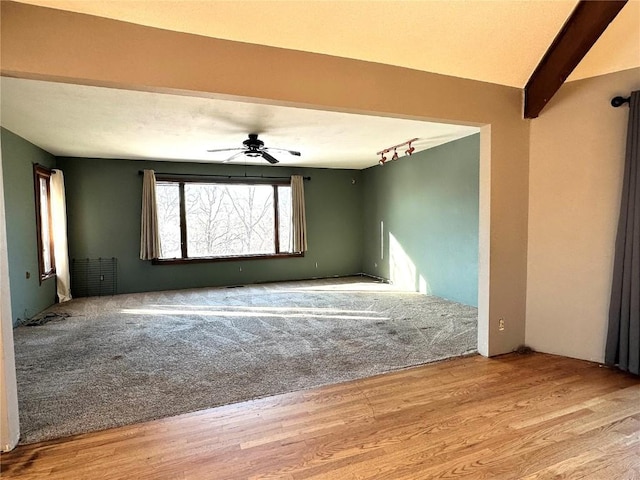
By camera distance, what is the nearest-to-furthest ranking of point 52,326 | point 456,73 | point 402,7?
point 402,7
point 456,73
point 52,326

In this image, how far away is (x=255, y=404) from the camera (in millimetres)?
2383

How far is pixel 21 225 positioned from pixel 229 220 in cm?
318

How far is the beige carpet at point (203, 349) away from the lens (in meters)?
2.42

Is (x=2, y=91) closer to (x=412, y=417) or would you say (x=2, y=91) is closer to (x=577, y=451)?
(x=412, y=417)

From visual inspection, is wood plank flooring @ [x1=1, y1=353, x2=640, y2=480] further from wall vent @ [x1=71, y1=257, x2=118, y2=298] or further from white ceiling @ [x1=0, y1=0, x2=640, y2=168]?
wall vent @ [x1=71, y1=257, x2=118, y2=298]

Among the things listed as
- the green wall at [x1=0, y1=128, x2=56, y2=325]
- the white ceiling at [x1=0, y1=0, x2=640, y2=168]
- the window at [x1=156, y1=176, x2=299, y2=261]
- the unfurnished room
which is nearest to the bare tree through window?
the window at [x1=156, y1=176, x2=299, y2=261]

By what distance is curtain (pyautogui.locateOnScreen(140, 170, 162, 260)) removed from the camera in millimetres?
6148

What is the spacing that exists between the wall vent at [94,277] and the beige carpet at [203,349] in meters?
0.55

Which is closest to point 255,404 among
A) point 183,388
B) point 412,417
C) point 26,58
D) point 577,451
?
point 183,388

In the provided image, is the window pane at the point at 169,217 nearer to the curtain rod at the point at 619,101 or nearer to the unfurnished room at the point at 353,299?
the unfurnished room at the point at 353,299

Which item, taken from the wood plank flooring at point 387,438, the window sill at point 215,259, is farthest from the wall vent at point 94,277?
the wood plank flooring at point 387,438

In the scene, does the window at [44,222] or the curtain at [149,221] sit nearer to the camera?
the window at [44,222]

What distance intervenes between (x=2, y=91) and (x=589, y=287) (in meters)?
5.33

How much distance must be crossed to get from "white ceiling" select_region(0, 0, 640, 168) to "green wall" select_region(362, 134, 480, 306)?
863 mm
